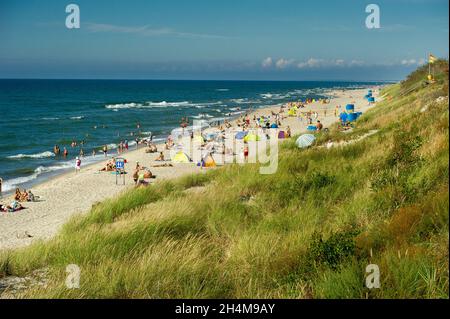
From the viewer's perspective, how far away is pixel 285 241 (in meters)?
4.98

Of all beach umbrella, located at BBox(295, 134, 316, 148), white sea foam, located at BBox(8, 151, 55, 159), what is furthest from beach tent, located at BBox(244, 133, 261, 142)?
white sea foam, located at BBox(8, 151, 55, 159)

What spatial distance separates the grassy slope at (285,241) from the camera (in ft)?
12.4

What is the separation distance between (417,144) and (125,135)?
36016mm

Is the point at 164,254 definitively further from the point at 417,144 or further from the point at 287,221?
the point at 417,144

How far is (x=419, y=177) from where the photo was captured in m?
6.10

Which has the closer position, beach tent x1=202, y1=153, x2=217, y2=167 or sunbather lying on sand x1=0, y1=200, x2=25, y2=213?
sunbather lying on sand x1=0, y1=200, x2=25, y2=213

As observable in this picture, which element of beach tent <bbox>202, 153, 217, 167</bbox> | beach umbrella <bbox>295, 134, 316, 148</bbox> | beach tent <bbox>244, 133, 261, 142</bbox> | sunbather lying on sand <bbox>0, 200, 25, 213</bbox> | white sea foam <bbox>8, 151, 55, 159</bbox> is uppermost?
beach umbrella <bbox>295, 134, 316, 148</bbox>

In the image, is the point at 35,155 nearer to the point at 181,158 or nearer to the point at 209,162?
→ the point at 181,158

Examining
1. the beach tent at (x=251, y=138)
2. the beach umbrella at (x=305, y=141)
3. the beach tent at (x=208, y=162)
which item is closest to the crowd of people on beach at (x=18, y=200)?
the beach tent at (x=208, y=162)

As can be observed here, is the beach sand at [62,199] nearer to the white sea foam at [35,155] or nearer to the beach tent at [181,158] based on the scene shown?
the beach tent at [181,158]

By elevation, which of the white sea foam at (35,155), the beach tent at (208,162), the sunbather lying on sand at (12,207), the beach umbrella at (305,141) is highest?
the beach umbrella at (305,141)

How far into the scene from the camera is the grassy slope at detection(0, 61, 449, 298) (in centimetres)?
377

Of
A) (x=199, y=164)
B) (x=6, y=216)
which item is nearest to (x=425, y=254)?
(x=6, y=216)

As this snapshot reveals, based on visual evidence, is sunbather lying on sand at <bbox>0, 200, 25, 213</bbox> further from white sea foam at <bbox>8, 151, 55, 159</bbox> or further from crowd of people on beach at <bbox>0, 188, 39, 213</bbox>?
white sea foam at <bbox>8, 151, 55, 159</bbox>
